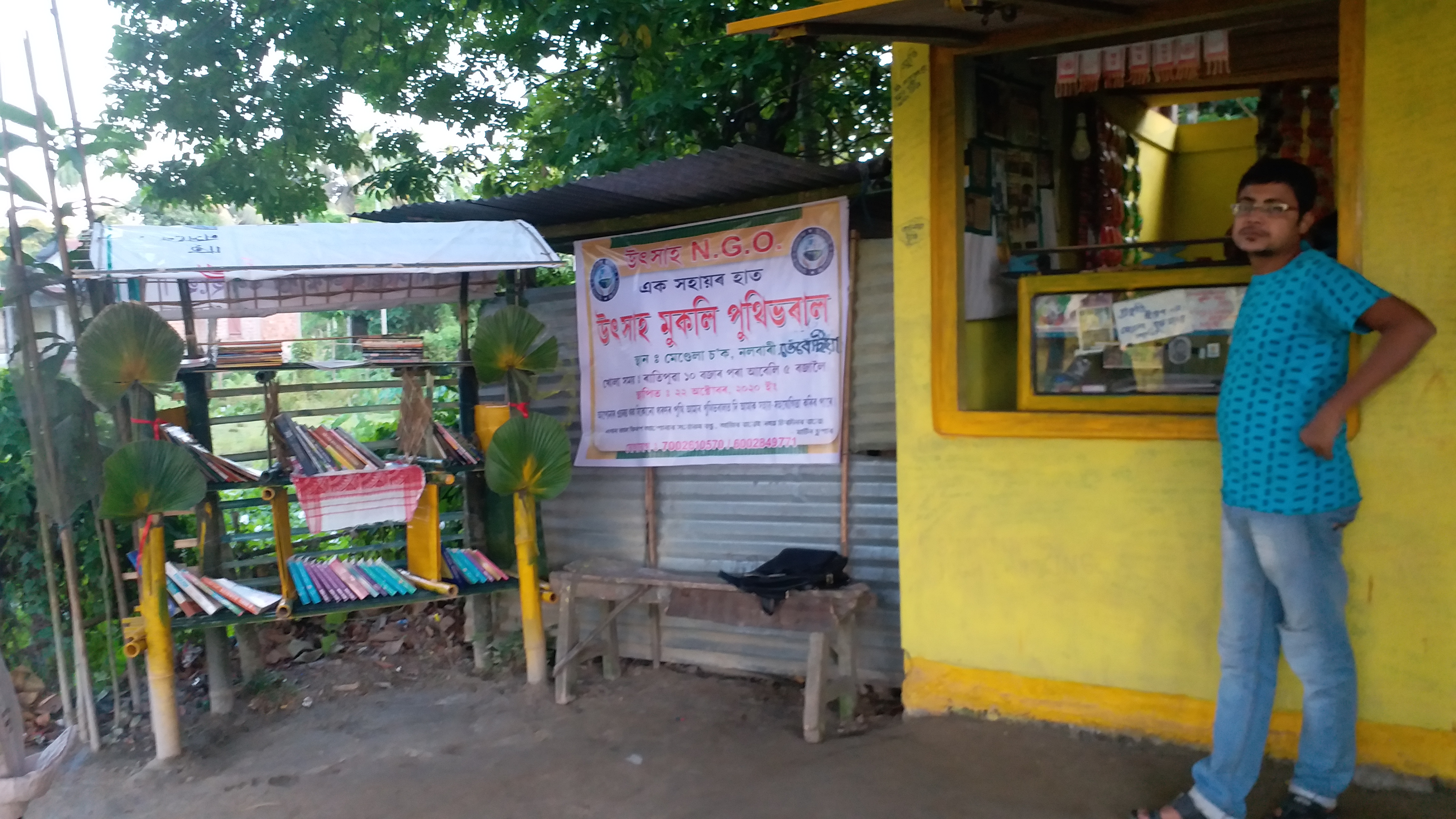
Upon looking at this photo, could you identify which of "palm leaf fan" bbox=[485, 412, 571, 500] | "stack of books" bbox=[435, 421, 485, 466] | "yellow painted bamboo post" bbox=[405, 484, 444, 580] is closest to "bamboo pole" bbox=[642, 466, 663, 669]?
"palm leaf fan" bbox=[485, 412, 571, 500]

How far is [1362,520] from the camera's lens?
3.05 meters

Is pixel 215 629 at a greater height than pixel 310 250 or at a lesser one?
lesser

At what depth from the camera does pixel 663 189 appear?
14.7ft

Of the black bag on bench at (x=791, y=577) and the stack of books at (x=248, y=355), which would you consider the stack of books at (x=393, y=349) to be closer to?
the stack of books at (x=248, y=355)

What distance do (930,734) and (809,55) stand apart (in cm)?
Answer: 356

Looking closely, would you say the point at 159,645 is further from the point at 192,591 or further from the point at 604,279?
the point at 604,279

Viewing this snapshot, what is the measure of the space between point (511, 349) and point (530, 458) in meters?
0.57

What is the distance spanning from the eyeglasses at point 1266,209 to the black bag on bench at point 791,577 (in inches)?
80.2

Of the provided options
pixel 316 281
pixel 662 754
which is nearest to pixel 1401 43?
pixel 662 754

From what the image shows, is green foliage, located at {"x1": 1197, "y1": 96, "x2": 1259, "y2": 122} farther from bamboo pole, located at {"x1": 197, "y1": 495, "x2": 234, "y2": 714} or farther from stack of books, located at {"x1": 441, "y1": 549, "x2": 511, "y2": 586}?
bamboo pole, located at {"x1": 197, "y1": 495, "x2": 234, "y2": 714}

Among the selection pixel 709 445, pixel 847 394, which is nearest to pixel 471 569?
pixel 709 445

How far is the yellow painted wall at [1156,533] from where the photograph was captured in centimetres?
295

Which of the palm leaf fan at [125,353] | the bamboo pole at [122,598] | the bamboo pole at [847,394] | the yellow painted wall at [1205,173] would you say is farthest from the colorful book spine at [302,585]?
the yellow painted wall at [1205,173]

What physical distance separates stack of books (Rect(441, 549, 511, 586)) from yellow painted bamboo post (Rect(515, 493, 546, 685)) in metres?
0.14
